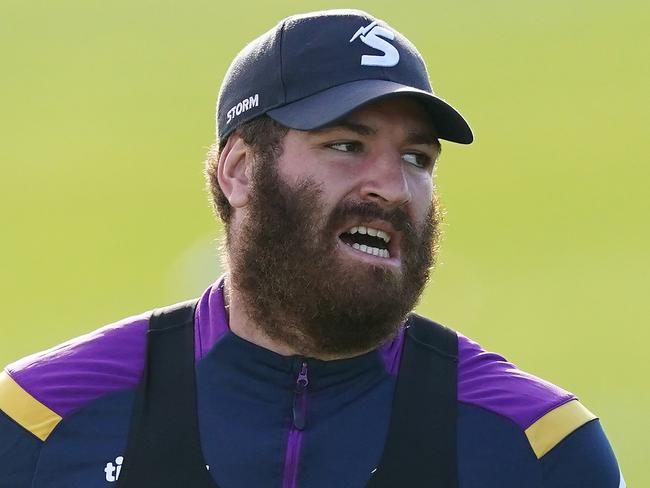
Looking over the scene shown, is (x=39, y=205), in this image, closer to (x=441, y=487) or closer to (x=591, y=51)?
(x=591, y=51)

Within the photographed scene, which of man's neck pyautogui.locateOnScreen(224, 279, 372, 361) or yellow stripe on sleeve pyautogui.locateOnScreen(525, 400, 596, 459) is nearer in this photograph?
yellow stripe on sleeve pyautogui.locateOnScreen(525, 400, 596, 459)

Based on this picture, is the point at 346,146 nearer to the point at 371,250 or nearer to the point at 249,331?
the point at 371,250

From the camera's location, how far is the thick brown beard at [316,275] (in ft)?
7.31

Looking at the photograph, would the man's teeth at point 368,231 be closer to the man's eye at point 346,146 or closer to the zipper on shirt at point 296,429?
the man's eye at point 346,146

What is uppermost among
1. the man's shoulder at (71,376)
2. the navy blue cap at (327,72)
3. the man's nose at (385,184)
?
the navy blue cap at (327,72)

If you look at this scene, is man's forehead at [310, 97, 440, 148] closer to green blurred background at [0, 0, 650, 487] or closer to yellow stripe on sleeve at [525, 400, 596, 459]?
yellow stripe on sleeve at [525, 400, 596, 459]

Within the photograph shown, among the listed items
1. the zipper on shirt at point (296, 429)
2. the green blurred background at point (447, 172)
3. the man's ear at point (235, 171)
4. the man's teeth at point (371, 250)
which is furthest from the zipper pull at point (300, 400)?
the green blurred background at point (447, 172)

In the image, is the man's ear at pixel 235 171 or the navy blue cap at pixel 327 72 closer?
the navy blue cap at pixel 327 72

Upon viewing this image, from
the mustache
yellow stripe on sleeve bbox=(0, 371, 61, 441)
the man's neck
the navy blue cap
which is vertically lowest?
yellow stripe on sleeve bbox=(0, 371, 61, 441)

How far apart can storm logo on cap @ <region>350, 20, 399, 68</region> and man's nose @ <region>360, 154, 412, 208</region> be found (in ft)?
0.64

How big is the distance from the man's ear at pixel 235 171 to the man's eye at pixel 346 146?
0.21 metres

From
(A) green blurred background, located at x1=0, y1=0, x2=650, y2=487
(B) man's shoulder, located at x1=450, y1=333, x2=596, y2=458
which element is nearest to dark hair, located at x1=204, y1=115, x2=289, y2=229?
(B) man's shoulder, located at x1=450, y1=333, x2=596, y2=458

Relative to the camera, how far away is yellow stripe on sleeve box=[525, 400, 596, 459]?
222 centimetres

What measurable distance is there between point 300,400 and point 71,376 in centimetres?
44
